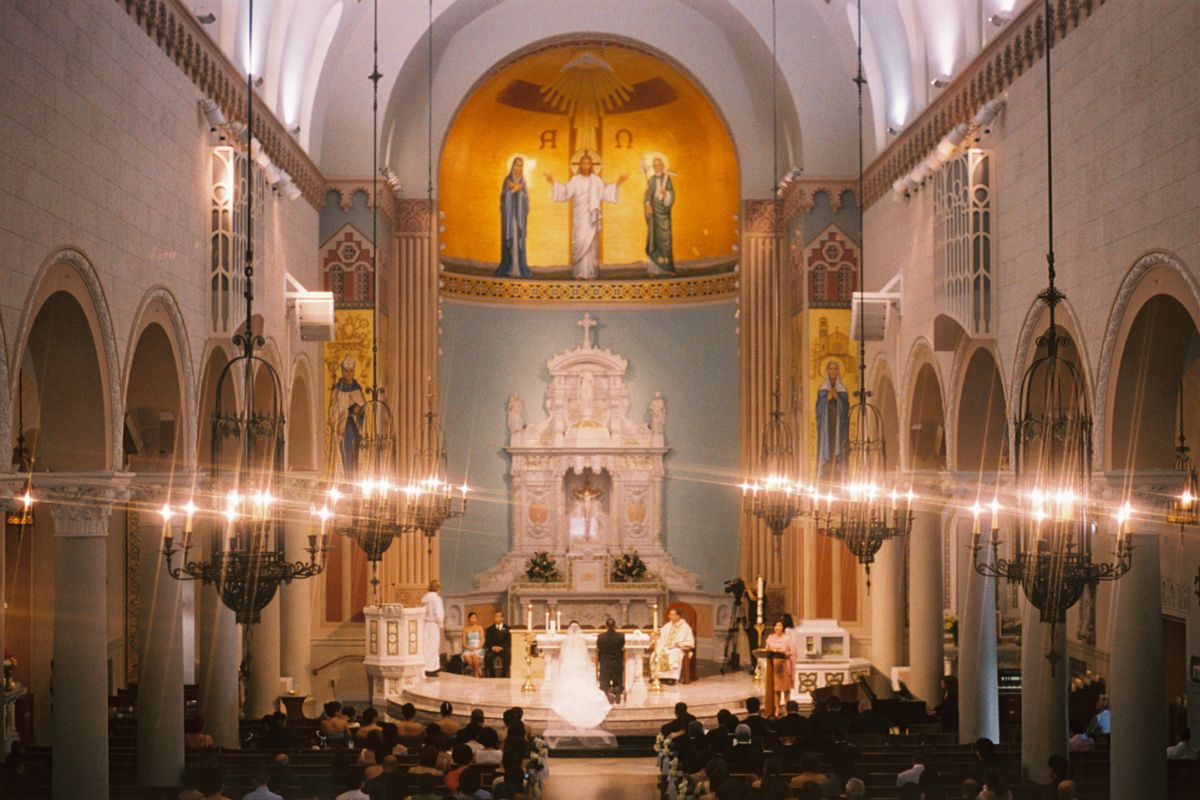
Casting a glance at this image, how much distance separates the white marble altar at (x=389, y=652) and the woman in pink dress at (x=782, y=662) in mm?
5986

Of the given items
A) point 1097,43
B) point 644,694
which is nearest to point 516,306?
point 644,694

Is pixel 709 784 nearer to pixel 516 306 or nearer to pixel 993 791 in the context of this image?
pixel 993 791

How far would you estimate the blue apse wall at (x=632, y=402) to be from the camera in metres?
30.2

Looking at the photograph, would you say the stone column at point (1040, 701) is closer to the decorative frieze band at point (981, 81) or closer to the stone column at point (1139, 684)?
the stone column at point (1139, 684)

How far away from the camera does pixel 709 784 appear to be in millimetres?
13664

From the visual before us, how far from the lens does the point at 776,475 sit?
22734 mm

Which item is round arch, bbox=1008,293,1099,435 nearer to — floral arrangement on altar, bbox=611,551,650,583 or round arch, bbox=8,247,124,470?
round arch, bbox=8,247,124,470

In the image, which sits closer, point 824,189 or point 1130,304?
point 1130,304

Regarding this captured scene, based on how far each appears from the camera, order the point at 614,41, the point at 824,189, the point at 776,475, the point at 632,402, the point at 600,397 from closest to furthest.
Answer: the point at 776,475 < the point at 824,189 < the point at 614,41 < the point at 600,397 < the point at 632,402

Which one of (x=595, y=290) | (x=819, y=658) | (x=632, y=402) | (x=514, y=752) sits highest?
(x=595, y=290)

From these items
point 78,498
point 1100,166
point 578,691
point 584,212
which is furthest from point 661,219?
point 78,498

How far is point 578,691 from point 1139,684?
9.65 meters

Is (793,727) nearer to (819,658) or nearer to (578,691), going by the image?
(578,691)

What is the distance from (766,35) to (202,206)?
1235cm
